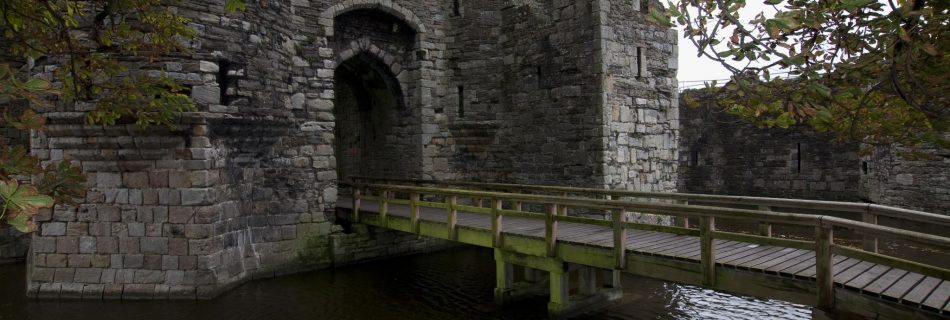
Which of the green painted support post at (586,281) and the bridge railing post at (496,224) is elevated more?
the bridge railing post at (496,224)

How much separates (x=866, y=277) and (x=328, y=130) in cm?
792

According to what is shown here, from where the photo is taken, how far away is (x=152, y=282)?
7.54 meters

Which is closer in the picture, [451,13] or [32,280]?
[32,280]

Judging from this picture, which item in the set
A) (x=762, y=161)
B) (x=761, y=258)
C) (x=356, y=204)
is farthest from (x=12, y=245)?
(x=762, y=161)

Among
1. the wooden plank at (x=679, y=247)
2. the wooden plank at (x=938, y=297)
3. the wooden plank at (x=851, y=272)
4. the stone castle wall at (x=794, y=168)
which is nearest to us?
the wooden plank at (x=938, y=297)

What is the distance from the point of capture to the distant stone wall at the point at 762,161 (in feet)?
53.8

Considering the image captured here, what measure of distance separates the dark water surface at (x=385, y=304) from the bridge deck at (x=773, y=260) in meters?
0.97

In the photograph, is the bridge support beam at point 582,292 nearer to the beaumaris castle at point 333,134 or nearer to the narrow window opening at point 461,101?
the beaumaris castle at point 333,134

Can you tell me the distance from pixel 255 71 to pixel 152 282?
10.3ft

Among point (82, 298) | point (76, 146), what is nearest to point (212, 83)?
point (76, 146)

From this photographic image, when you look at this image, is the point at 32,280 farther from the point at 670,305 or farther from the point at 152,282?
Answer: the point at 670,305

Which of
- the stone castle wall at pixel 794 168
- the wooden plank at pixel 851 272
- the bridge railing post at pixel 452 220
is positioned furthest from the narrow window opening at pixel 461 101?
the wooden plank at pixel 851 272

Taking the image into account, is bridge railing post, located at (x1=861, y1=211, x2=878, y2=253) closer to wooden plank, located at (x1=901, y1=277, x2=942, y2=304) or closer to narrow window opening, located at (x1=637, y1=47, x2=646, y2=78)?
wooden plank, located at (x1=901, y1=277, x2=942, y2=304)

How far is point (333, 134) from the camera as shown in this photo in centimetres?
1005
